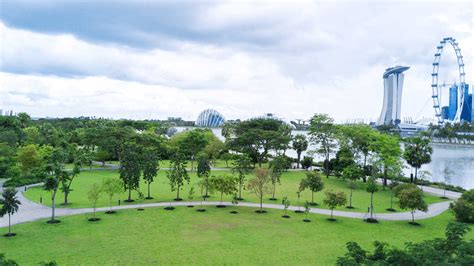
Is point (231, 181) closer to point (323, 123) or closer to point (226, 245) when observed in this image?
point (226, 245)

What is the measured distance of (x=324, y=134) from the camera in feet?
190

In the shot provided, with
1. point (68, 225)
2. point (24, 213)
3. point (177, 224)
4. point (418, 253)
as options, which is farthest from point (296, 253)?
point (24, 213)

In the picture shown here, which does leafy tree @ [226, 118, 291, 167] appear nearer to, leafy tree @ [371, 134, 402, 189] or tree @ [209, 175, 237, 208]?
leafy tree @ [371, 134, 402, 189]

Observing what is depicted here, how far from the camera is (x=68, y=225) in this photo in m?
28.5

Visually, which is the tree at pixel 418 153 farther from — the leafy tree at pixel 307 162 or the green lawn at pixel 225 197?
the leafy tree at pixel 307 162

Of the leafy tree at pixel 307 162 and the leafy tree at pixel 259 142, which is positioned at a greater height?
the leafy tree at pixel 259 142

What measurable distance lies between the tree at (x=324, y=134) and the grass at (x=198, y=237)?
24673mm

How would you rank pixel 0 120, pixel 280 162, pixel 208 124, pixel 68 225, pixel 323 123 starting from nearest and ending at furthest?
pixel 68 225
pixel 280 162
pixel 323 123
pixel 0 120
pixel 208 124

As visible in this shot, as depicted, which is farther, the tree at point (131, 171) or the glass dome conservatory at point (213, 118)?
the glass dome conservatory at point (213, 118)

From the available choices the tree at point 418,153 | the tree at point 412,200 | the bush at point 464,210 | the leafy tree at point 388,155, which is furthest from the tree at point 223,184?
the tree at point 418,153

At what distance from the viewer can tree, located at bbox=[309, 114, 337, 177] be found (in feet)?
189

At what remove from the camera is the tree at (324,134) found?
57750 millimetres

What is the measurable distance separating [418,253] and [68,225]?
84.0ft

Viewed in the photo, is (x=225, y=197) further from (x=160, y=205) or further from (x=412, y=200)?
(x=412, y=200)
